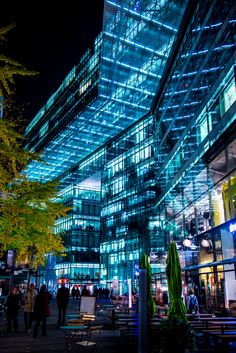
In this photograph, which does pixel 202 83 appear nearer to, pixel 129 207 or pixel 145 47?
pixel 145 47

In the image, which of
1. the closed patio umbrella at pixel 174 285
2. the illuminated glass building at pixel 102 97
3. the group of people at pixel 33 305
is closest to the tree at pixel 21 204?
the illuminated glass building at pixel 102 97

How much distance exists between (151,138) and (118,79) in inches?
400

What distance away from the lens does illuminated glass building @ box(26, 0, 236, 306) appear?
20750 millimetres

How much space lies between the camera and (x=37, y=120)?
331 ft

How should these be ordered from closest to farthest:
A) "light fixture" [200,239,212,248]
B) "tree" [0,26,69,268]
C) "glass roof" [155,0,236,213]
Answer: "tree" [0,26,69,268]
"glass roof" [155,0,236,213]
"light fixture" [200,239,212,248]

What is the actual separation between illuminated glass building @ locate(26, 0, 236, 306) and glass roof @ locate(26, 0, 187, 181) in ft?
0.53

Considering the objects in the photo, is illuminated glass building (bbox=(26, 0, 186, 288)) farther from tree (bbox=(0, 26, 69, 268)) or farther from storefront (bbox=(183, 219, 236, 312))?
storefront (bbox=(183, 219, 236, 312))

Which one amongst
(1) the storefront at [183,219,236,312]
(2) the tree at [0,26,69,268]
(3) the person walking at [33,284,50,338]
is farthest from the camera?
(1) the storefront at [183,219,236,312]

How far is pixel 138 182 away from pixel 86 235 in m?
23.0

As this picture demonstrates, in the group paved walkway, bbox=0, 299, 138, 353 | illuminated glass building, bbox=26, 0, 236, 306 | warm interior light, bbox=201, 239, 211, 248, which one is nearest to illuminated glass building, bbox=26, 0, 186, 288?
illuminated glass building, bbox=26, 0, 236, 306

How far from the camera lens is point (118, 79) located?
163 feet

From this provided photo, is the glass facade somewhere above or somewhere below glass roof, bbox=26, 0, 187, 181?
below

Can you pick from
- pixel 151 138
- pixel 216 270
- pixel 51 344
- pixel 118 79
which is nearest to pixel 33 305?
pixel 51 344

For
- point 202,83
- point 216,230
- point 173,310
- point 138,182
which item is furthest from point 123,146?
point 173,310
